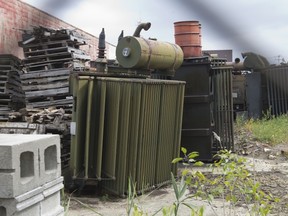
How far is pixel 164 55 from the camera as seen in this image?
21.6 feet

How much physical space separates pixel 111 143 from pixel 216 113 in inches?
125

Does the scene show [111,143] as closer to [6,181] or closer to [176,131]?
[176,131]

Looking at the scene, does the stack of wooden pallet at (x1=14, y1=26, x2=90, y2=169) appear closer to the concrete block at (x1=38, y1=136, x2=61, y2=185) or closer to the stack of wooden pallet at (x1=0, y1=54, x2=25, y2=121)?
the stack of wooden pallet at (x1=0, y1=54, x2=25, y2=121)

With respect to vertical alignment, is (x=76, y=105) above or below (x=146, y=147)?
above

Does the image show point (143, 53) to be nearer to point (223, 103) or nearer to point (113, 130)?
point (113, 130)

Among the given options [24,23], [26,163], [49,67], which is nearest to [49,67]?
[49,67]

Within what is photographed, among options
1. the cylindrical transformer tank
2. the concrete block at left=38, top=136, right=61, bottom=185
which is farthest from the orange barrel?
the concrete block at left=38, top=136, right=61, bottom=185

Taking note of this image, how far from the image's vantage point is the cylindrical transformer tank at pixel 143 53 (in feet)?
20.1

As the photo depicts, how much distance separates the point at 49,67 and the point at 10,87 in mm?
846

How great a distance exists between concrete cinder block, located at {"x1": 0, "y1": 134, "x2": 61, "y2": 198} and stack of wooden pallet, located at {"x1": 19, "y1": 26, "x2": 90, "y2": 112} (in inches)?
182

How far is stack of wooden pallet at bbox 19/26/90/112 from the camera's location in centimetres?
733

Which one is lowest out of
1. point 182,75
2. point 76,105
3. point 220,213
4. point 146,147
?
point 220,213

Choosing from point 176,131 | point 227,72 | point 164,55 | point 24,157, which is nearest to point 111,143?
point 176,131

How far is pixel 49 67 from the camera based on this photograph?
Answer: 7.50 metres
